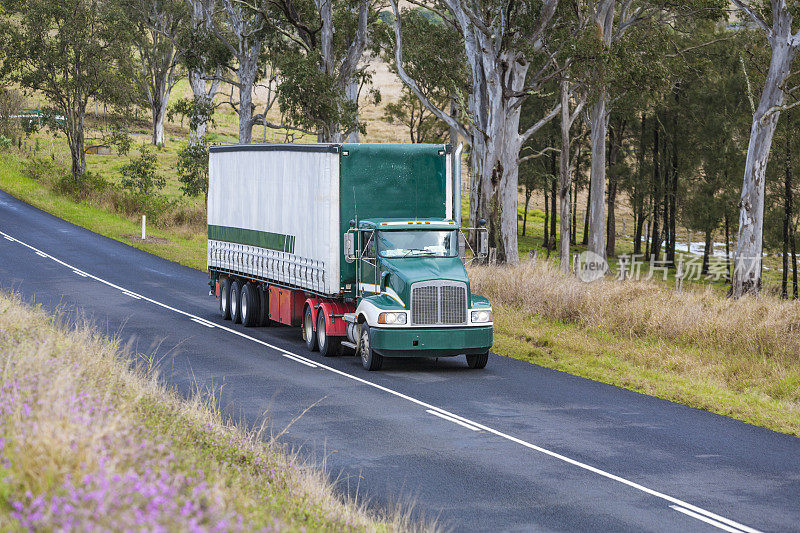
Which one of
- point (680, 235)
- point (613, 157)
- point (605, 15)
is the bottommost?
point (680, 235)

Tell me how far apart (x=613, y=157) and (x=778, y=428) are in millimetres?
53648

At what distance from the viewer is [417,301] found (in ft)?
56.1

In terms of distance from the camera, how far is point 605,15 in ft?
122

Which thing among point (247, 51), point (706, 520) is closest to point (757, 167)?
point (706, 520)

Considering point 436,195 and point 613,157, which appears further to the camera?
point 613,157

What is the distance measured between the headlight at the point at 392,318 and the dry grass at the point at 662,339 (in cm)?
330

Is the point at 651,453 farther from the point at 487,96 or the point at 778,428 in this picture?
the point at 487,96

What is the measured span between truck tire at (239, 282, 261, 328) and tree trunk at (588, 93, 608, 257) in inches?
727

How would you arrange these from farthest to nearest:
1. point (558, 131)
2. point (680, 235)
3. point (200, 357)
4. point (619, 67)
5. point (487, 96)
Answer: point (680, 235) → point (558, 131) → point (487, 96) → point (619, 67) → point (200, 357)

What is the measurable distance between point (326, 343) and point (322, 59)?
25.7m

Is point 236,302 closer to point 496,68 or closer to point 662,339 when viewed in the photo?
point 662,339

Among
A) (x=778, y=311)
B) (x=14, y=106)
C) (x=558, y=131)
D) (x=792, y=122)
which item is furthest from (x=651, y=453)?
(x=14, y=106)

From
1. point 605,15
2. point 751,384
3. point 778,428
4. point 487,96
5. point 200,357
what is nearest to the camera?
point 778,428

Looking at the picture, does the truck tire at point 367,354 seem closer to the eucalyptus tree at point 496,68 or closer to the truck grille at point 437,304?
the truck grille at point 437,304
